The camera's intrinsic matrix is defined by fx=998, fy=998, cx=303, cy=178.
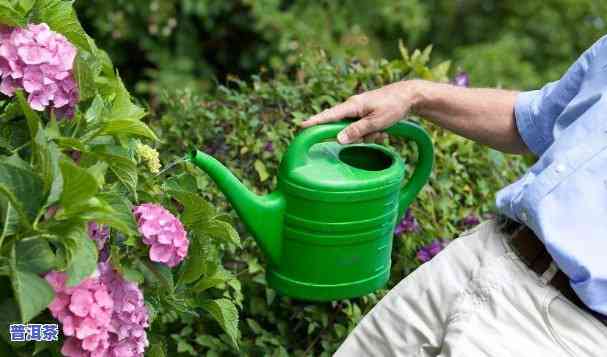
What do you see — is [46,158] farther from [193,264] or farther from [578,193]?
[578,193]

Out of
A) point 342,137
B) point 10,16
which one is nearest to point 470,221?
point 342,137

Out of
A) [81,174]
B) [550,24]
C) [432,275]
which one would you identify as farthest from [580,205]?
[550,24]

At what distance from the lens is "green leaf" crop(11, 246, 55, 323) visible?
4.14 feet

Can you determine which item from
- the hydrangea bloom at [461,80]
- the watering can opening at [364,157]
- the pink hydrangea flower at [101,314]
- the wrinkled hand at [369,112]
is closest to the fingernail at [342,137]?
the wrinkled hand at [369,112]

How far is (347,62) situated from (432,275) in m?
1.04

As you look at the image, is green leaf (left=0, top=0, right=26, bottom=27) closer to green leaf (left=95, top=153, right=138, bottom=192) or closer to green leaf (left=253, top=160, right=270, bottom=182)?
green leaf (left=95, top=153, right=138, bottom=192)

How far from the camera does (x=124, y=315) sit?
1.48m

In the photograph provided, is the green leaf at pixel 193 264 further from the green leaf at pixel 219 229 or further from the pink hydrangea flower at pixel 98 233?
the pink hydrangea flower at pixel 98 233

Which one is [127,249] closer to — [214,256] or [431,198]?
[214,256]

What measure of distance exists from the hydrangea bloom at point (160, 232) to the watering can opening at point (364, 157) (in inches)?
26.8

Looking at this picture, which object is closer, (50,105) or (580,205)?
(50,105)

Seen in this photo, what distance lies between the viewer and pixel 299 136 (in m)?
1.96

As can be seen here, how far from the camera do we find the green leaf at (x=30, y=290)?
1.26 metres

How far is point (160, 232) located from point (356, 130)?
24.8 inches
